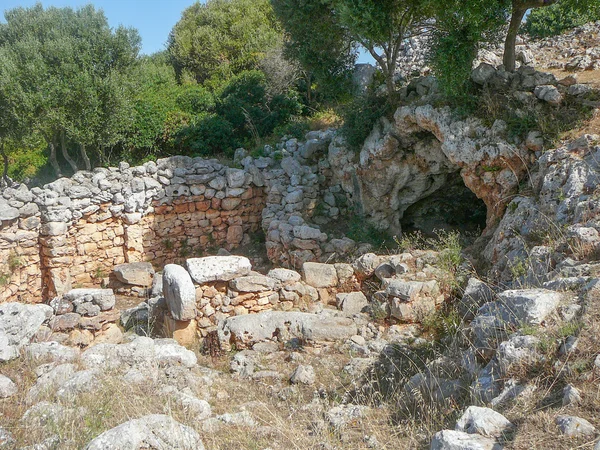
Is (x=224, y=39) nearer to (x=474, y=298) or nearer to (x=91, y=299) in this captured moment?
(x=91, y=299)

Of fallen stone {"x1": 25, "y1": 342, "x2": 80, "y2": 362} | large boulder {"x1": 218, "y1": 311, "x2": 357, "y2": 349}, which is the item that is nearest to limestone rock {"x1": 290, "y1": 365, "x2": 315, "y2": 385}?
large boulder {"x1": 218, "y1": 311, "x2": 357, "y2": 349}

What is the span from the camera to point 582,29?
14.8 m

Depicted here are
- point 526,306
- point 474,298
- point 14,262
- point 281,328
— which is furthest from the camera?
point 14,262

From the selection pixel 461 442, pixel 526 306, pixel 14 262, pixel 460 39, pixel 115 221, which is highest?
pixel 460 39

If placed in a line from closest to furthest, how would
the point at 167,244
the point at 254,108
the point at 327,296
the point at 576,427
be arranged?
the point at 576,427, the point at 327,296, the point at 167,244, the point at 254,108

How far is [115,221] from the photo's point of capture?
12.2 meters

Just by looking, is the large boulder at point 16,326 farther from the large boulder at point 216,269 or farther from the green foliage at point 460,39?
the green foliage at point 460,39

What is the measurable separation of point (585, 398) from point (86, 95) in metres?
14.8

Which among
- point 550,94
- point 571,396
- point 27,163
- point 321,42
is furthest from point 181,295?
point 27,163

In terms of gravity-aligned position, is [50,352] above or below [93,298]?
below

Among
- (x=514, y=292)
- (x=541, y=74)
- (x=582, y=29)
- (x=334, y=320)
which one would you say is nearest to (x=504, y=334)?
(x=514, y=292)

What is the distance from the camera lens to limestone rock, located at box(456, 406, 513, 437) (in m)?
3.51

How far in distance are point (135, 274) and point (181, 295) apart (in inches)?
166

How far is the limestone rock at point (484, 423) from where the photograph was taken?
3.51 m
